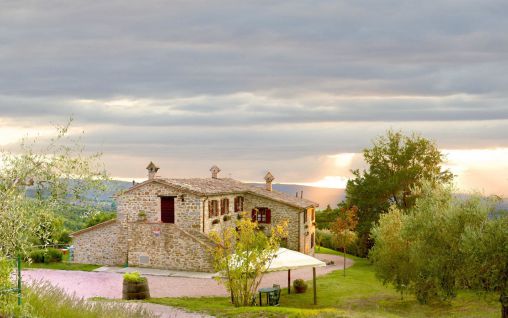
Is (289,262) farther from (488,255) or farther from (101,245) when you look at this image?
(101,245)

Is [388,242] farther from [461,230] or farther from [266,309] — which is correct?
[266,309]

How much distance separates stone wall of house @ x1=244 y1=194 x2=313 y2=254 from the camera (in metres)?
49.9

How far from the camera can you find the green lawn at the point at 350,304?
896 inches

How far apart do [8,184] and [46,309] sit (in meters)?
3.24

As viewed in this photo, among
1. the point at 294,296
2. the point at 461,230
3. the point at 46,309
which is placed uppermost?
the point at 461,230

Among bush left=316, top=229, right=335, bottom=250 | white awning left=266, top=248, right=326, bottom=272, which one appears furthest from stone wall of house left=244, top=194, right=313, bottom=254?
white awning left=266, top=248, right=326, bottom=272

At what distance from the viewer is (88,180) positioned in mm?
15648

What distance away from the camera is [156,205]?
43.1 meters

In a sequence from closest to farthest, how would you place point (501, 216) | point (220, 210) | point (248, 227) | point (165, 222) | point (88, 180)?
point (88, 180), point (501, 216), point (248, 227), point (165, 222), point (220, 210)

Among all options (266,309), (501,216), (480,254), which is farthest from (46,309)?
(501,216)

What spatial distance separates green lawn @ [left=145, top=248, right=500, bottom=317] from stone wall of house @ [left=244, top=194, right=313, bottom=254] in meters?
8.20

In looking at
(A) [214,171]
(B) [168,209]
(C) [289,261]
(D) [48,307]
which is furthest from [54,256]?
(D) [48,307]

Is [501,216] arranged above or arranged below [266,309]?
above

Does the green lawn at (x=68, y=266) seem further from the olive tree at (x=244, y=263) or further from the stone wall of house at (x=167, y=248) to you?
the olive tree at (x=244, y=263)
